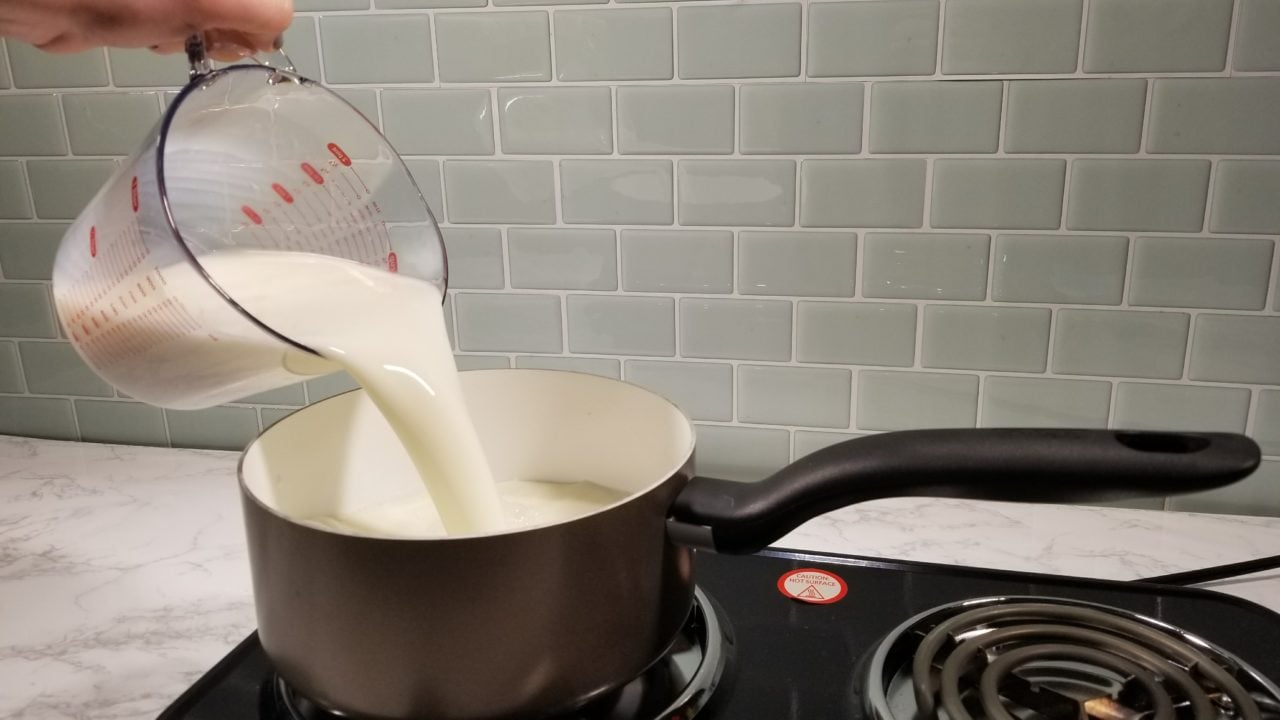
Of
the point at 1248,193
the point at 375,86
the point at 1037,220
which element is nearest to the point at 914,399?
the point at 1037,220

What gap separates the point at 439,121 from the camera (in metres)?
0.88

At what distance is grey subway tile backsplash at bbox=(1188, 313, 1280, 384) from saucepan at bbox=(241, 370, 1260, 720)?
372mm

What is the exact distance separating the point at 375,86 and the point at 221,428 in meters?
0.42

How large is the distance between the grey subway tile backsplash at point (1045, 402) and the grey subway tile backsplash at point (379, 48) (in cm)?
59

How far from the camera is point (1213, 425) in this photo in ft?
2.71

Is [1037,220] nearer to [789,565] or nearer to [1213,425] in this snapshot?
[1213,425]

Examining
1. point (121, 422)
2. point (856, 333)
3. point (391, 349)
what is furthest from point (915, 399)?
point (121, 422)

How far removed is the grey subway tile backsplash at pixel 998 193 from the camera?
79cm

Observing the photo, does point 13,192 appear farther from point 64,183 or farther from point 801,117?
point 801,117

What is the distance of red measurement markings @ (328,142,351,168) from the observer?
67 cm

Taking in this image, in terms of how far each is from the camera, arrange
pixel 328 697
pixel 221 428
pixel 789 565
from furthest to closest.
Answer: pixel 221 428, pixel 789 565, pixel 328 697

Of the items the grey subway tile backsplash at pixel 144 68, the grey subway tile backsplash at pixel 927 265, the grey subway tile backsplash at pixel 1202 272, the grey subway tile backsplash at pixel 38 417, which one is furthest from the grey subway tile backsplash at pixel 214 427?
the grey subway tile backsplash at pixel 1202 272

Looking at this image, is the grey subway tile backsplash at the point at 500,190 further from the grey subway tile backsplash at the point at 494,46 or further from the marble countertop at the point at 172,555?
the marble countertop at the point at 172,555

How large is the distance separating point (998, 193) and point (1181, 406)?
250 mm
